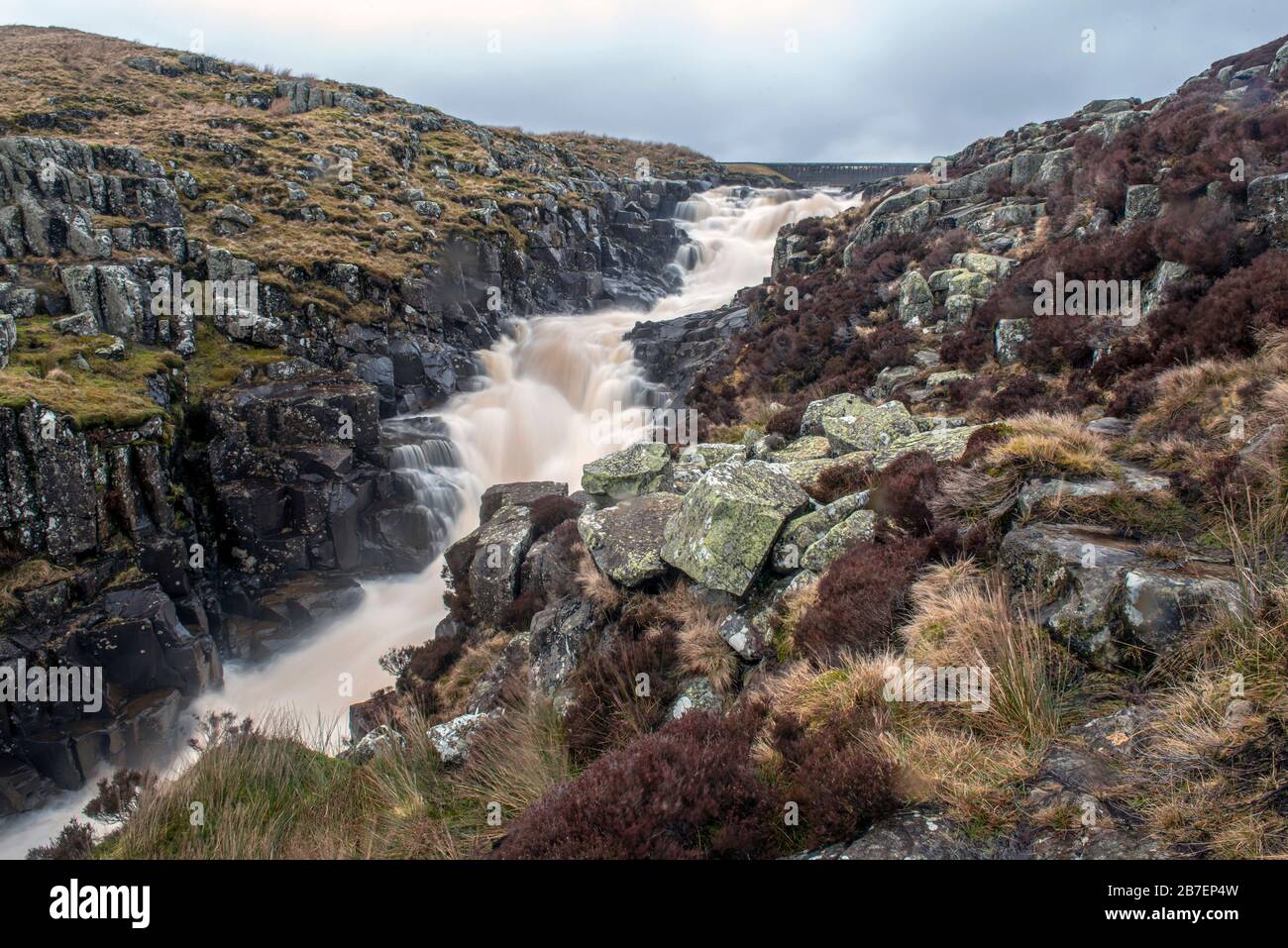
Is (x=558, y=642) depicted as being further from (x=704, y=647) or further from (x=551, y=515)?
(x=551, y=515)

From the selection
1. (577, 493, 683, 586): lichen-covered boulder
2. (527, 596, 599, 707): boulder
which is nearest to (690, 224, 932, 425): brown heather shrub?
(577, 493, 683, 586): lichen-covered boulder

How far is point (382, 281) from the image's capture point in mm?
29938

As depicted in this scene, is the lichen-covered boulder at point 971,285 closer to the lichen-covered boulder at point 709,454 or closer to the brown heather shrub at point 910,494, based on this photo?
the lichen-covered boulder at point 709,454

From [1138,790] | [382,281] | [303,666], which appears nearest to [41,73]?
[382,281]

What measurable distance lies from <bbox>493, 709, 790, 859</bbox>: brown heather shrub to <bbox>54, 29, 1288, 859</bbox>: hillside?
2cm

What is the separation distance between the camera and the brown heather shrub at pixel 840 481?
8.66m

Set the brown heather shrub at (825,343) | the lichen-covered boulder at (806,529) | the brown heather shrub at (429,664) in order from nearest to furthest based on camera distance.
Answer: the lichen-covered boulder at (806,529), the brown heather shrub at (429,664), the brown heather shrub at (825,343)

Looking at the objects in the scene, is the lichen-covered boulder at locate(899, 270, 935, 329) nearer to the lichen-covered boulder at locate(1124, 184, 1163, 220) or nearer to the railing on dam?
the lichen-covered boulder at locate(1124, 184, 1163, 220)

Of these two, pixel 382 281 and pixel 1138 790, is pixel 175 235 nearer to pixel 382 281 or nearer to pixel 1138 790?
pixel 382 281

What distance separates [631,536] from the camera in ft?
30.8

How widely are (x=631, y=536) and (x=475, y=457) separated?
17010 mm

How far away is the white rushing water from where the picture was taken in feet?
54.9

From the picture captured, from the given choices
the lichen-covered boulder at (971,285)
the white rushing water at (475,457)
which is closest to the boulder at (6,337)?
the white rushing water at (475,457)

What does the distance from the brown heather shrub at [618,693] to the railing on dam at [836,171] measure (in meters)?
83.8
